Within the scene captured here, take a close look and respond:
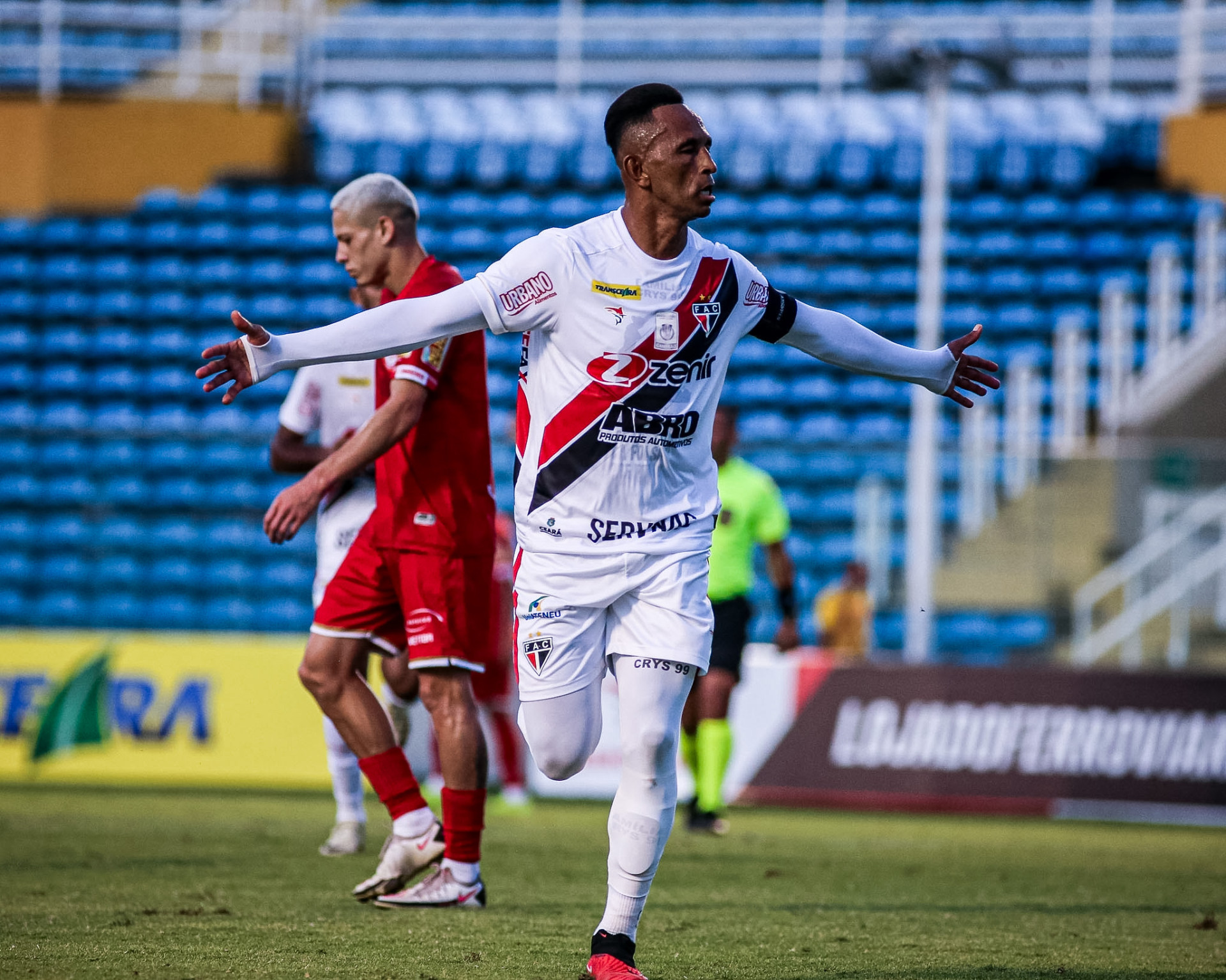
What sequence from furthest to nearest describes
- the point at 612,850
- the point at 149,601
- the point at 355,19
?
the point at 355,19 < the point at 149,601 < the point at 612,850

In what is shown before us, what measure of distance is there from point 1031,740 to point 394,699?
614 centimetres

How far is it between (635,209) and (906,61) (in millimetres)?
10144

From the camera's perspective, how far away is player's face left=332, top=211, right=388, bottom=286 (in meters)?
6.19

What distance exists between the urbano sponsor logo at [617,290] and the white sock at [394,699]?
2705 mm

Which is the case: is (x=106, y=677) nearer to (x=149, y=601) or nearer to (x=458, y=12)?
(x=149, y=601)

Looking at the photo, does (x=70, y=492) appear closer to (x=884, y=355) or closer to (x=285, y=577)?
(x=285, y=577)

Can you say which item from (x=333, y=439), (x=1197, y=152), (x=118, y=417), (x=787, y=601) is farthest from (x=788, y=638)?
(x=1197, y=152)

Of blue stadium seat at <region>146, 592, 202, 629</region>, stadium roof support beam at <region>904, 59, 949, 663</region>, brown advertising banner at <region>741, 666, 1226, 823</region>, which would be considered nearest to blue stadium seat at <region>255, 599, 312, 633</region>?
blue stadium seat at <region>146, 592, 202, 629</region>

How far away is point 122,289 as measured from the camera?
1889 cm

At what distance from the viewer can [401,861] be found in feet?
18.7

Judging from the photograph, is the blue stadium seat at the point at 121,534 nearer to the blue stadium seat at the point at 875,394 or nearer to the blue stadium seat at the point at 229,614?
the blue stadium seat at the point at 229,614

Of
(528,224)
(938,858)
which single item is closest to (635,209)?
(938,858)

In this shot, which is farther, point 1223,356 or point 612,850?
point 1223,356

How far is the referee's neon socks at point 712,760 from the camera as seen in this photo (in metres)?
9.48
